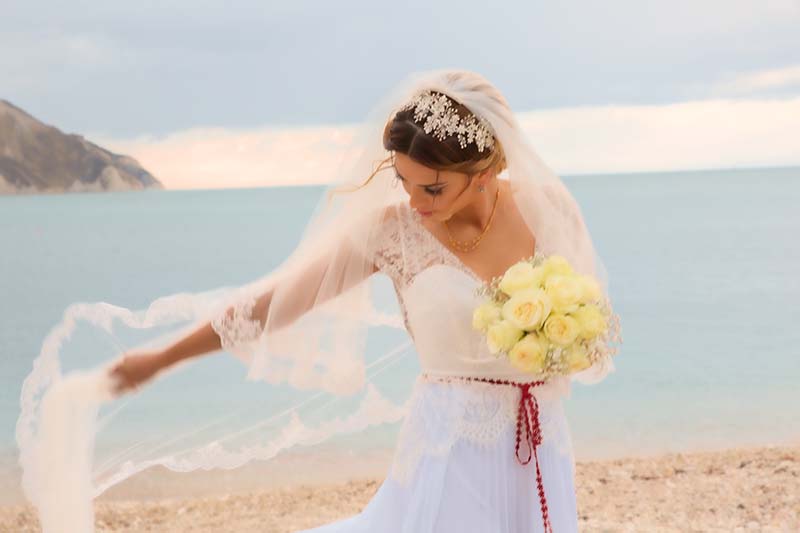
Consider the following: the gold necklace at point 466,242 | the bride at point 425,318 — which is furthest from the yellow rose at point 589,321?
the gold necklace at point 466,242

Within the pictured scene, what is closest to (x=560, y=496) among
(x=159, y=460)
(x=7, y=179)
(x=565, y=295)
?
(x=565, y=295)

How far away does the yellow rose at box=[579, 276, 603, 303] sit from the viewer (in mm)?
2580

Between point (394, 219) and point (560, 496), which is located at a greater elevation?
point (394, 219)

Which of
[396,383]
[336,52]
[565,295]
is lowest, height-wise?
[396,383]

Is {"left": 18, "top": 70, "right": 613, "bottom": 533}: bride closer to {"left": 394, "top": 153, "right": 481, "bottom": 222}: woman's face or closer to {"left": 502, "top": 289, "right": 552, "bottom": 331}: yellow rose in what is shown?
{"left": 394, "top": 153, "right": 481, "bottom": 222}: woman's face

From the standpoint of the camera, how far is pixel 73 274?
3291 cm

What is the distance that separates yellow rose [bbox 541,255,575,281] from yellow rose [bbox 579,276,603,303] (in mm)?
41

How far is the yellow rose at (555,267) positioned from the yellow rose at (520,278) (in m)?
0.02

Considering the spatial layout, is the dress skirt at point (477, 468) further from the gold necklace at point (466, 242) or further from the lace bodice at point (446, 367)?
the gold necklace at point (466, 242)

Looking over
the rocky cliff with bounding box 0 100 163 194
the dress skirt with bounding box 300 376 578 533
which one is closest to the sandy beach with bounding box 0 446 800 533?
the dress skirt with bounding box 300 376 578 533

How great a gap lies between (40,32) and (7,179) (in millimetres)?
12285

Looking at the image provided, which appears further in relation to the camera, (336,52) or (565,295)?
(336,52)

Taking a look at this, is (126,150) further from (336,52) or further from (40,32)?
(336,52)

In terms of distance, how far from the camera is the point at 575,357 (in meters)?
2.57
